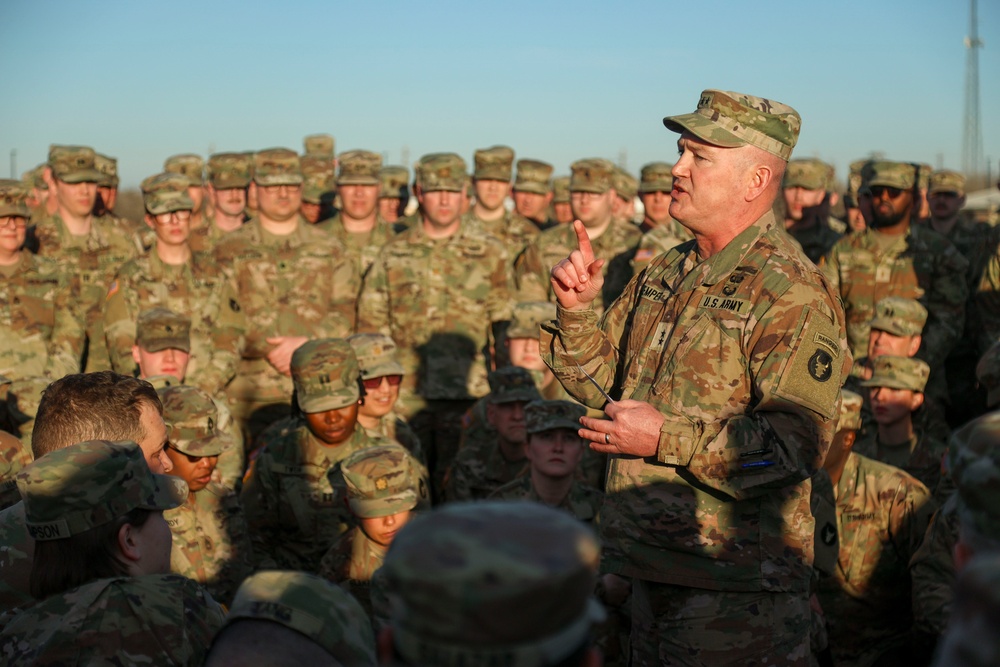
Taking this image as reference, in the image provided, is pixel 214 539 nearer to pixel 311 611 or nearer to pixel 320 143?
pixel 311 611

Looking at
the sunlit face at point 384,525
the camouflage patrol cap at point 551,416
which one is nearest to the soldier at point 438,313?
the camouflage patrol cap at point 551,416

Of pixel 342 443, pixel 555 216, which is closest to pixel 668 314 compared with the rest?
pixel 342 443

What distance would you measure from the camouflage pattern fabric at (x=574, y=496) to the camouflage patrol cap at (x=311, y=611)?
336 cm

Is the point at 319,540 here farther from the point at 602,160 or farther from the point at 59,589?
the point at 602,160

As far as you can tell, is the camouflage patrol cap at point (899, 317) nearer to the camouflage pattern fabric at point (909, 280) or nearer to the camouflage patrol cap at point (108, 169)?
the camouflage pattern fabric at point (909, 280)

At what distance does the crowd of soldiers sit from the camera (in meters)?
1.98

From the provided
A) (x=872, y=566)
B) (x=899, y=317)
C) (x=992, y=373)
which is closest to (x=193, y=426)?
(x=872, y=566)

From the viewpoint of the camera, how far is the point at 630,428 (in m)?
3.45

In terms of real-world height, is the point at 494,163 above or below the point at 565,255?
above

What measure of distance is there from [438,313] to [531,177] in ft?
17.9

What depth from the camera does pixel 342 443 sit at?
22.4 ft

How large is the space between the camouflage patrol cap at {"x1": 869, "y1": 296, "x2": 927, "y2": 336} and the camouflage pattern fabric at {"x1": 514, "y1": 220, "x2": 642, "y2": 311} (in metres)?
2.30

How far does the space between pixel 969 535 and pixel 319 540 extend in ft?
16.9

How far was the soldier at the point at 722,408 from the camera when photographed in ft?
11.4
